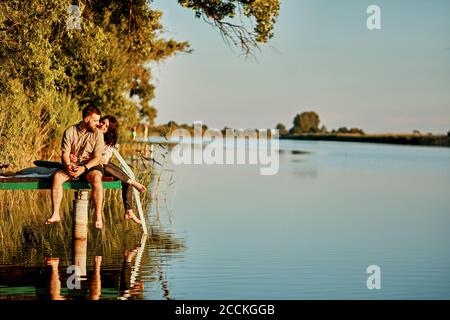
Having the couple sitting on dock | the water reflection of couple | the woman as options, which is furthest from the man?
the water reflection of couple

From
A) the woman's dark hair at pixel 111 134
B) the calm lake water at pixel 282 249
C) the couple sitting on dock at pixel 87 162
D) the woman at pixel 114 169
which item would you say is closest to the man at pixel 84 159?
the couple sitting on dock at pixel 87 162

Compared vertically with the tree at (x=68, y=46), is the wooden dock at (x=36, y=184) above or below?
below

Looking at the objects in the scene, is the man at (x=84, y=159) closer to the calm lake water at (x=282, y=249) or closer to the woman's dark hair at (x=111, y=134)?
the woman's dark hair at (x=111, y=134)

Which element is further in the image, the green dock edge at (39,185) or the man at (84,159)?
the man at (84,159)

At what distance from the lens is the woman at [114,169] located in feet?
42.0

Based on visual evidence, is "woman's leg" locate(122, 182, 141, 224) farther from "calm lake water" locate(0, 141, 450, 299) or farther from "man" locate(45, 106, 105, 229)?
"man" locate(45, 106, 105, 229)

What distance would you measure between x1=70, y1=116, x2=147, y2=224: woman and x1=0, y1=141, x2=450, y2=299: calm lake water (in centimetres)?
55

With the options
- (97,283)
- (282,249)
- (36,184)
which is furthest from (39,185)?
(282,249)

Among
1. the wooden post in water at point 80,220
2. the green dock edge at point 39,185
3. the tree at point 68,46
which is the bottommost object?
the wooden post in water at point 80,220

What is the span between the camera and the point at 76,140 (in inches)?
498

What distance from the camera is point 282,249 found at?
509 inches

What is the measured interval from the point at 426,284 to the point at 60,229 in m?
6.23
